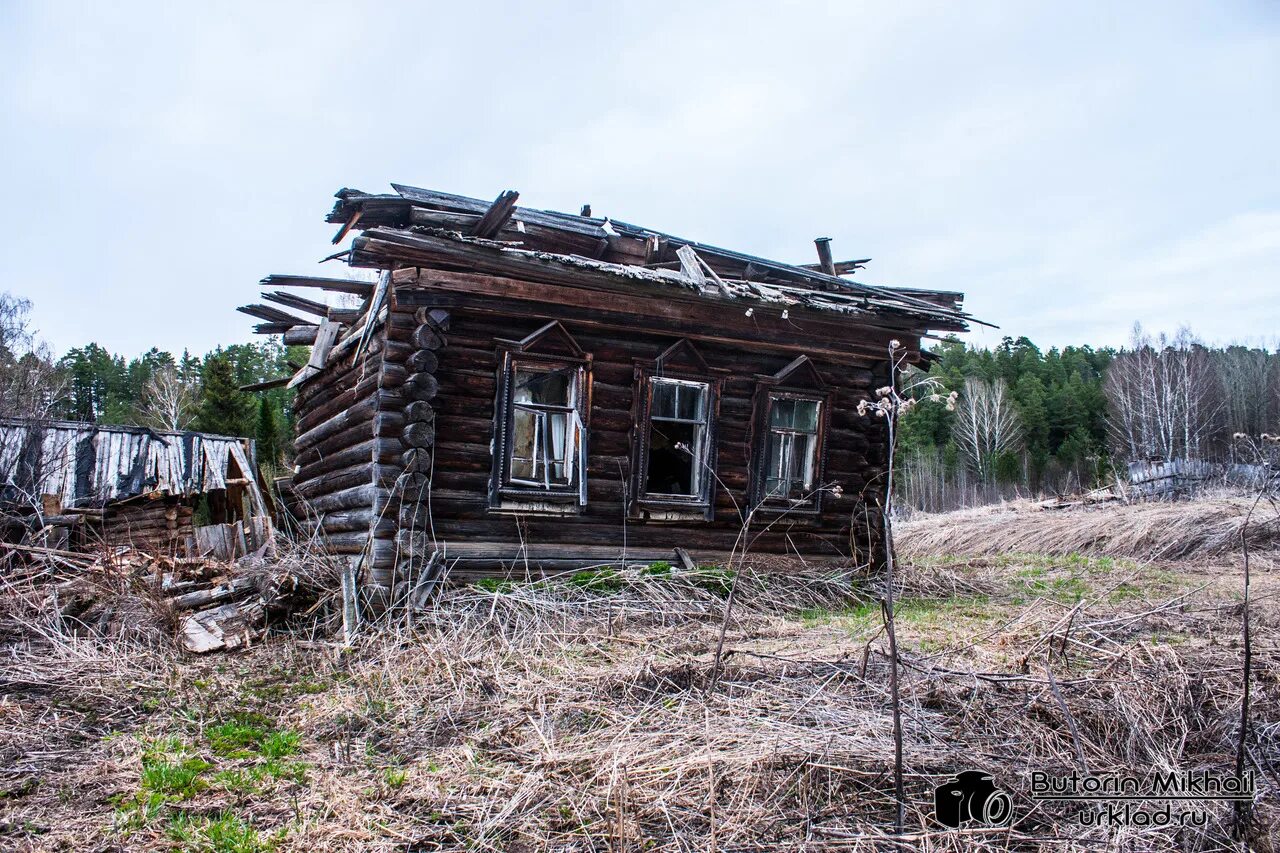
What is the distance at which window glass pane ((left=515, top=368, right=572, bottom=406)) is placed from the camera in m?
8.38

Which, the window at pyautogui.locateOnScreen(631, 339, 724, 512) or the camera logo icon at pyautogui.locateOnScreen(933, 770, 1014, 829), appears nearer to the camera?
the camera logo icon at pyautogui.locateOnScreen(933, 770, 1014, 829)

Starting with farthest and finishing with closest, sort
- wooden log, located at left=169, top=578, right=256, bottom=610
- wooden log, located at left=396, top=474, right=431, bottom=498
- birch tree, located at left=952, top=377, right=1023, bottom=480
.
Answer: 1. birch tree, located at left=952, top=377, right=1023, bottom=480
2. wooden log, located at left=396, top=474, right=431, bottom=498
3. wooden log, located at left=169, top=578, right=256, bottom=610

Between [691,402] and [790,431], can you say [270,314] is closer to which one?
[691,402]

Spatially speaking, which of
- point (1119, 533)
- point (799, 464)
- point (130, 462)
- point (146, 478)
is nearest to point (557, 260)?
point (799, 464)

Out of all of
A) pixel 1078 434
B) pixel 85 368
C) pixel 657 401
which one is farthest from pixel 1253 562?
pixel 85 368

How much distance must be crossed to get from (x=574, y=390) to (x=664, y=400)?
42.1 inches

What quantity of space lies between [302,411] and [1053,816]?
35.4ft

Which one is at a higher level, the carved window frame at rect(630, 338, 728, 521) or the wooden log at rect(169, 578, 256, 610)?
the carved window frame at rect(630, 338, 728, 521)

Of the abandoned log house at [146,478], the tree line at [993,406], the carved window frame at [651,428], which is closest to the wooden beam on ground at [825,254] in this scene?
the carved window frame at [651,428]

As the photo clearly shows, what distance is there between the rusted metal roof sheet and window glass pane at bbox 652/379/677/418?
29.9 feet

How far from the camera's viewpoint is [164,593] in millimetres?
7016

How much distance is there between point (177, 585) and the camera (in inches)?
290

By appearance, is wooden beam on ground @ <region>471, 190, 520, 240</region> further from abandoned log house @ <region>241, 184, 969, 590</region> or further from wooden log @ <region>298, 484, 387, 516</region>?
wooden log @ <region>298, 484, 387, 516</region>

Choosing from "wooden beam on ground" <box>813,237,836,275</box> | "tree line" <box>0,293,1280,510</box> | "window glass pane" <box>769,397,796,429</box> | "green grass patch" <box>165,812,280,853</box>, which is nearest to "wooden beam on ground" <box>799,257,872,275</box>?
"wooden beam on ground" <box>813,237,836,275</box>
